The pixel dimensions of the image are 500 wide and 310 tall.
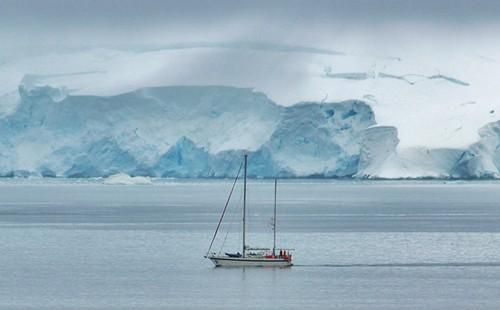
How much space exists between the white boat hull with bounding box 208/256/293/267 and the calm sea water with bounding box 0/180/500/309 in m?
0.36

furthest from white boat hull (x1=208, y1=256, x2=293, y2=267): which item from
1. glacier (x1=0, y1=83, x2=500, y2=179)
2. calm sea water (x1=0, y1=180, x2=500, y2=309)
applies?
glacier (x1=0, y1=83, x2=500, y2=179)

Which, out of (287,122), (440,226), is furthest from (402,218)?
(287,122)

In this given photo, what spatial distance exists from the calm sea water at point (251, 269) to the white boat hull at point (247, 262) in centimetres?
36

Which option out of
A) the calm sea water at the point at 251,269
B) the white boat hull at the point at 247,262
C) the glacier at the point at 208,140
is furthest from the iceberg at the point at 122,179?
the white boat hull at the point at 247,262

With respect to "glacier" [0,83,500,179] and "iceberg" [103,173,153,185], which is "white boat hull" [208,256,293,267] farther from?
"iceberg" [103,173,153,185]

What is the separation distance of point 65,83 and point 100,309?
56.6 meters

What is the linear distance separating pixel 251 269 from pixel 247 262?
12.5 inches

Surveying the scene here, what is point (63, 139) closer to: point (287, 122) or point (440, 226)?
point (287, 122)

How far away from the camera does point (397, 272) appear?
25.6 metres

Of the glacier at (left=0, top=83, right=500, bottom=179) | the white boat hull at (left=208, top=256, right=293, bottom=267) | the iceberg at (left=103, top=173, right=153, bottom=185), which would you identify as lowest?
the white boat hull at (left=208, top=256, right=293, bottom=267)

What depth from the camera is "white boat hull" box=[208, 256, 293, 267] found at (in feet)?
87.0

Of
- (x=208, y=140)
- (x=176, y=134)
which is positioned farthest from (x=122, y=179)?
(x=208, y=140)

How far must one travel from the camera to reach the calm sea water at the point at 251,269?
21609 mm

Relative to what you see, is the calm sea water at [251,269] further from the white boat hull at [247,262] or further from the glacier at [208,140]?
the glacier at [208,140]
